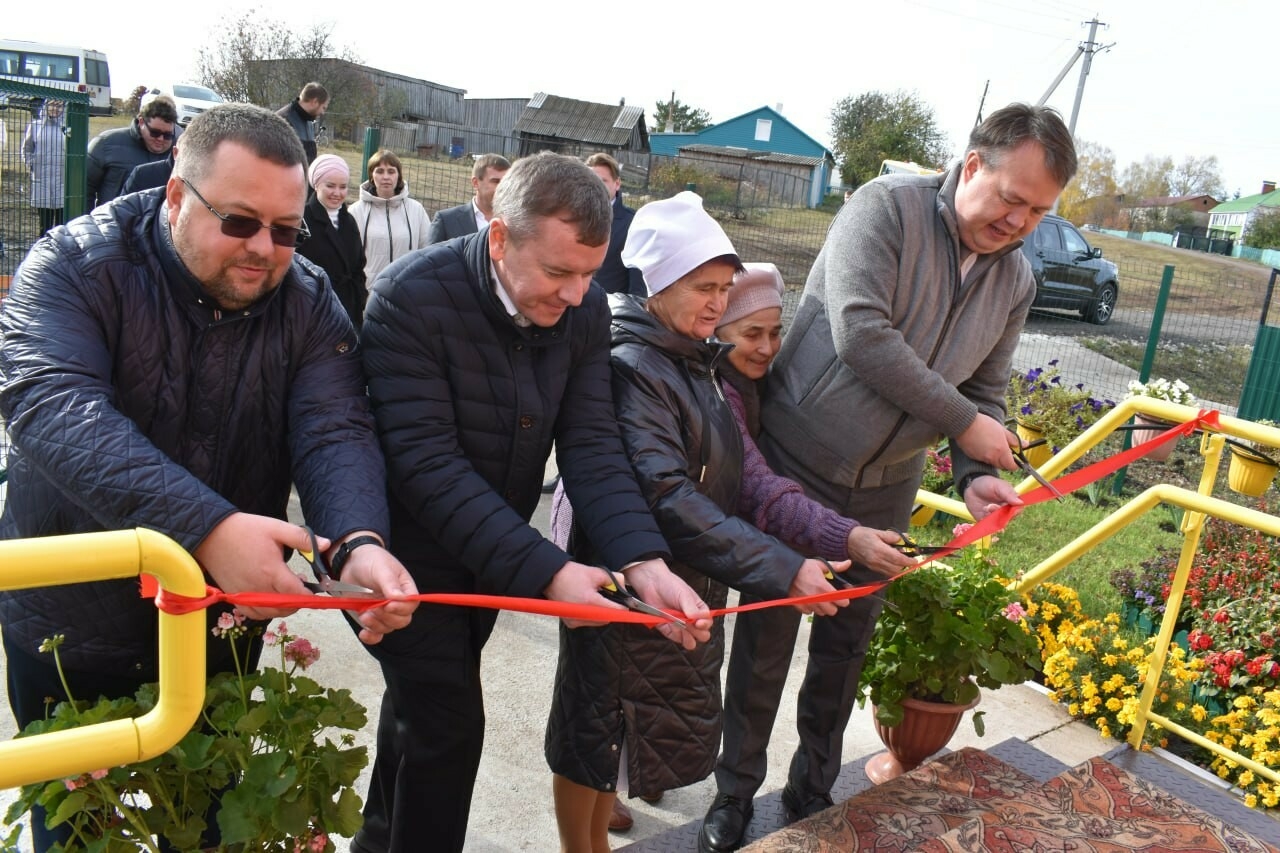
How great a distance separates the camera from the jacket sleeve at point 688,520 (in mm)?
2488

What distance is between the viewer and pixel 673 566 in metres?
2.74

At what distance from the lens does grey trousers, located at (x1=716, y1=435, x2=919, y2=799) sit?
3.12 meters

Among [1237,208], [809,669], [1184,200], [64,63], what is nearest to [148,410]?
[809,669]

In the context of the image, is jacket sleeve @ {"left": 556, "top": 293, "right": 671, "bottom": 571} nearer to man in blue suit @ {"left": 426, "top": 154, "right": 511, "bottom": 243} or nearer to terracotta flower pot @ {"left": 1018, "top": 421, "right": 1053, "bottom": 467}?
man in blue suit @ {"left": 426, "top": 154, "right": 511, "bottom": 243}

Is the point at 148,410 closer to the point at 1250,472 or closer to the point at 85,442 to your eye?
the point at 85,442

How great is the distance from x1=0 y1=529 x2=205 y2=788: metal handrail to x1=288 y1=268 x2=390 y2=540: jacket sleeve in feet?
1.39

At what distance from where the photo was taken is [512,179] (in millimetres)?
2268

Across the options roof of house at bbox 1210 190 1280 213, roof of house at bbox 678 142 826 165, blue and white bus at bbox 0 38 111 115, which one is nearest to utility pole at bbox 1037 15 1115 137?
roof of house at bbox 678 142 826 165

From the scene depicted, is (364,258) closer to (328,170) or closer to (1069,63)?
(328,170)

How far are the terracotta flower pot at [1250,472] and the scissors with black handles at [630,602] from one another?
3631mm

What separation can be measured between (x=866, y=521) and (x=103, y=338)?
2.16m

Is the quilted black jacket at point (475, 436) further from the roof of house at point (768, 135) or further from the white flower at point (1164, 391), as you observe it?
the roof of house at point (768, 135)

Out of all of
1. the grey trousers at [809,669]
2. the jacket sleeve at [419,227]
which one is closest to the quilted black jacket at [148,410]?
the grey trousers at [809,669]

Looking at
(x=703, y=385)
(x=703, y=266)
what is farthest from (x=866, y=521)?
(x=703, y=266)
